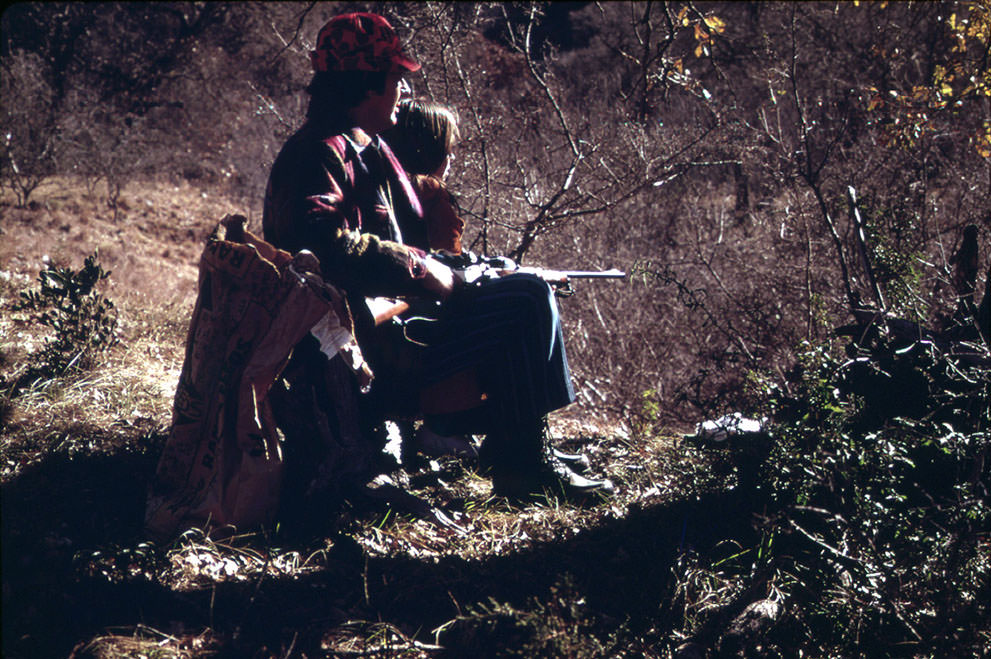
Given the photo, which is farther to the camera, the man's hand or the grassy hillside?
the man's hand

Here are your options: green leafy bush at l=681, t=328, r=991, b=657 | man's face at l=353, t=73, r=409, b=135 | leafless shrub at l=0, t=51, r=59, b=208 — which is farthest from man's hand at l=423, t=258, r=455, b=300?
leafless shrub at l=0, t=51, r=59, b=208

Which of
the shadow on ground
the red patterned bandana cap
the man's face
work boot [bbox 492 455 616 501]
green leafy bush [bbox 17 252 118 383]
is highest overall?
the red patterned bandana cap

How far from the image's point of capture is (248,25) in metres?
15.0

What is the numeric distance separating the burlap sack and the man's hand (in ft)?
1.13

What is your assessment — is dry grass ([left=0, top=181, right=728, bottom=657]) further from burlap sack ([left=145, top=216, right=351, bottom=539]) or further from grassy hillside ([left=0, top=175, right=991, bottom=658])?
burlap sack ([left=145, top=216, right=351, bottom=539])

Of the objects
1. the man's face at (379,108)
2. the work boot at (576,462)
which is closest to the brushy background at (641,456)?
the work boot at (576,462)

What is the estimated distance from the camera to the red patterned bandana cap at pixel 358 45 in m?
2.64

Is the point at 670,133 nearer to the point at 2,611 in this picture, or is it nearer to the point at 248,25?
the point at 2,611

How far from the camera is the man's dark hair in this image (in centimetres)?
270

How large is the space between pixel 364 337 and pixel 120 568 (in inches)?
40.4

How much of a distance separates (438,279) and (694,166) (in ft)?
11.8

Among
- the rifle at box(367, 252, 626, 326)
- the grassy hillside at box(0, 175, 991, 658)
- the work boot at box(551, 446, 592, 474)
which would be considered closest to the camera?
the grassy hillside at box(0, 175, 991, 658)

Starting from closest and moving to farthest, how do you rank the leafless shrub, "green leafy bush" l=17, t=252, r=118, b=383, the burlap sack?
the burlap sack → "green leafy bush" l=17, t=252, r=118, b=383 → the leafless shrub

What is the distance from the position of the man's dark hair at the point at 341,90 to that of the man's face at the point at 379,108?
2 centimetres
